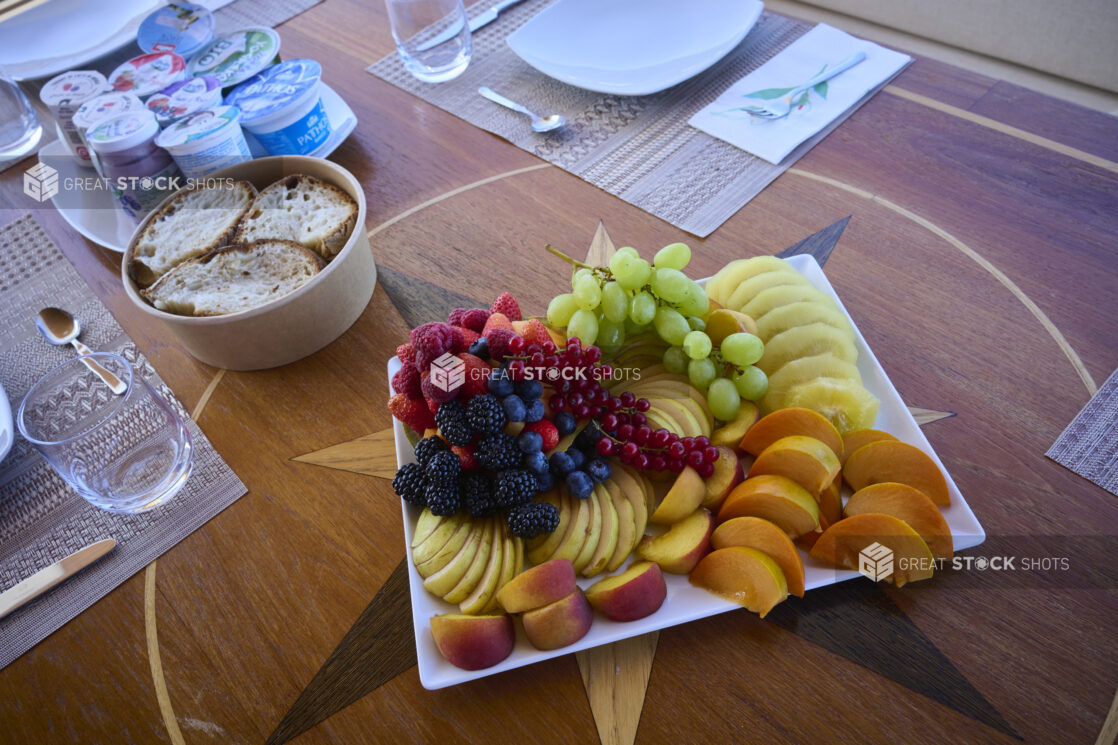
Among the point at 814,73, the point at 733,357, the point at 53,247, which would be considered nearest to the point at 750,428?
the point at 733,357

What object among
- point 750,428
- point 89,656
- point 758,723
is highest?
point 750,428

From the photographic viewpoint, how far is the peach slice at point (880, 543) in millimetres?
791

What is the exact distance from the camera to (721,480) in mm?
880

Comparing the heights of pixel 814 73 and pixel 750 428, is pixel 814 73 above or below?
above

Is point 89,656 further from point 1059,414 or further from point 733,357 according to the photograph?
point 1059,414

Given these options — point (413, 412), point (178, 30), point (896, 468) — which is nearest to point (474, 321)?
point (413, 412)

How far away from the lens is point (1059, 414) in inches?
39.1

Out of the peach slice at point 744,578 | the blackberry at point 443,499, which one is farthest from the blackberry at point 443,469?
the peach slice at point 744,578

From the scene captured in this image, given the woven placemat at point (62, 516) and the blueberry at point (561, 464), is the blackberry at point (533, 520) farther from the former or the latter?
the woven placemat at point (62, 516)

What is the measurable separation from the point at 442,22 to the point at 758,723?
163 centimetres

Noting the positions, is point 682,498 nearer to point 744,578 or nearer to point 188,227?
point 744,578

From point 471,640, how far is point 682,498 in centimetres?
30

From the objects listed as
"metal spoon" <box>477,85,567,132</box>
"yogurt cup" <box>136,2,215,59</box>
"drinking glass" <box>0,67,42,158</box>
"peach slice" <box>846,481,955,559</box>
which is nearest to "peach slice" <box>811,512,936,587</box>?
"peach slice" <box>846,481,955,559</box>

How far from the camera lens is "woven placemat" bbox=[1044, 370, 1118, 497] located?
36.5 inches
